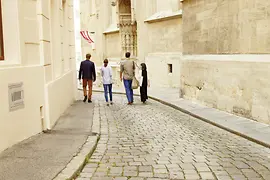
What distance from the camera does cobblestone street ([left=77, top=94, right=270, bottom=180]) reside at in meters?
5.10

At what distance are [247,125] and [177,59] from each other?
10650 millimetres

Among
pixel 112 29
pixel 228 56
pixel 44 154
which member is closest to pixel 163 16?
pixel 112 29

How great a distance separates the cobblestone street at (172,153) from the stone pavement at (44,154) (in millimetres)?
367

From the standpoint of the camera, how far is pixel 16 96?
6426 millimetres

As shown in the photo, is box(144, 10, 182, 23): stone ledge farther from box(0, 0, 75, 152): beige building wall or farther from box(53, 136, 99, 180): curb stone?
box(53, 136, 99, 180): curb stone

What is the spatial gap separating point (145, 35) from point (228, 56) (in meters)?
12.0

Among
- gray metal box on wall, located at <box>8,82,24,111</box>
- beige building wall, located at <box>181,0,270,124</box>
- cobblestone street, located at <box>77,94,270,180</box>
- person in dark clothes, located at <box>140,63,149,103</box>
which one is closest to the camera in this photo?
cobblestone street, located at <box>77,94,270,180</box>

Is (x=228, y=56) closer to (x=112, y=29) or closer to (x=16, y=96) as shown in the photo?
(x=16, y=96)

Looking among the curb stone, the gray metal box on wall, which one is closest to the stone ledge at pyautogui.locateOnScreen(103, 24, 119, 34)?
the gray metal box on wall

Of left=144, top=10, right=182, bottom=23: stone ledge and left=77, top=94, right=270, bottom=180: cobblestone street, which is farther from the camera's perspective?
left=144, top=10, right=182, bottom=23: stone ledge

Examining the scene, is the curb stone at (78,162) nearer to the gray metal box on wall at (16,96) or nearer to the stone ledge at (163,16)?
the gray metal box on wall at (16,96)

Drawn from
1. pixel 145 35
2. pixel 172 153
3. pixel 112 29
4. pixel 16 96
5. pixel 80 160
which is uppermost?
pixel 112 29

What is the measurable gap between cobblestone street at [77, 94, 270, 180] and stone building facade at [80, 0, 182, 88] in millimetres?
10077

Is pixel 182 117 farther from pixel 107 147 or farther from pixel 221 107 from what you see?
pixel 107 147
